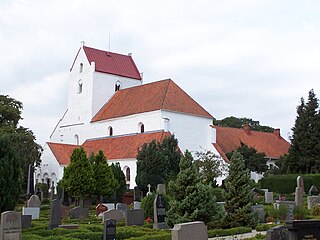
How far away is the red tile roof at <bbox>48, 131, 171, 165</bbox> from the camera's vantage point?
4362 cm

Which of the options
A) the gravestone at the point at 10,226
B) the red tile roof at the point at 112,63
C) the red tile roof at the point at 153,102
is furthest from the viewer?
the red tile roof at the point at 112,63

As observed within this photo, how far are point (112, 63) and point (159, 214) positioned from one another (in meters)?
40.4

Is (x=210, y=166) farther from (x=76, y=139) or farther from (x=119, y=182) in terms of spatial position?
(x=76, y=139)

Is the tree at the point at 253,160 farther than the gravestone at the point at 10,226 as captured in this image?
Yes

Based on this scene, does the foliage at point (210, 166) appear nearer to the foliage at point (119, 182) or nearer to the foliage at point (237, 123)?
the foliage at point (119, 182)

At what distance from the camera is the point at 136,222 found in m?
16.6

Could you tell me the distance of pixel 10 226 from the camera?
10.9 meters

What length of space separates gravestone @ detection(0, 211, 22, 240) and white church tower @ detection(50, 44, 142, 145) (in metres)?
41.1

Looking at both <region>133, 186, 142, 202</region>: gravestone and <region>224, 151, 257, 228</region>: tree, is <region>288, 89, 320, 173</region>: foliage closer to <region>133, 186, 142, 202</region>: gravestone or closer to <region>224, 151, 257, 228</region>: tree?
<region>133, 186, 142, 202</region>: gravestone

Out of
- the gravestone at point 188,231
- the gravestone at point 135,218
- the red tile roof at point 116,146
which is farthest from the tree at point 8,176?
the red tile roof at point 116,146

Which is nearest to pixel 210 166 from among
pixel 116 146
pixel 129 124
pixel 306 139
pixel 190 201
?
A: pixel 306 139

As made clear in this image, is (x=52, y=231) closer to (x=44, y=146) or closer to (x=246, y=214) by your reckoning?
(x=246, y=214)

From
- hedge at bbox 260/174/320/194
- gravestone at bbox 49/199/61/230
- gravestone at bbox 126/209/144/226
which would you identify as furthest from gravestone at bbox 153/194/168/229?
hedge at bbox 260/174/320/194

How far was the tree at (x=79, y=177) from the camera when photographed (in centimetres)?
2823
